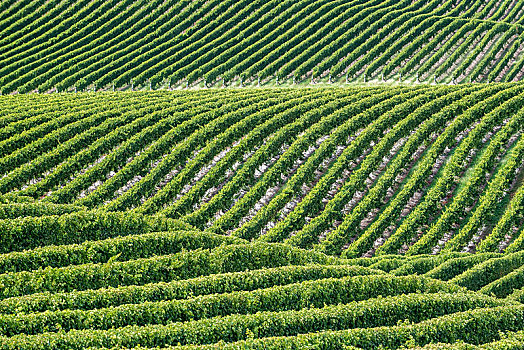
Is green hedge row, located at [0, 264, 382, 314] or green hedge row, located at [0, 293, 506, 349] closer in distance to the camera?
green hedge row, located at [0, 293, 506, 349]

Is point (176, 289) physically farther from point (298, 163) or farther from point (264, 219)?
point (298, 163)

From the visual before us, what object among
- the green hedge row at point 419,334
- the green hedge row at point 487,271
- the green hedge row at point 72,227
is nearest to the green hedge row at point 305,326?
the green hedge row at point 419,334

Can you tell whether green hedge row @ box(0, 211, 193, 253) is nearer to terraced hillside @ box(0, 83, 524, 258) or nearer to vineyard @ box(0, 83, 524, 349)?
vineyard @ box(0, 83, 524, 349)

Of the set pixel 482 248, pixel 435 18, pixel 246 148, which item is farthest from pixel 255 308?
pixel 435 18

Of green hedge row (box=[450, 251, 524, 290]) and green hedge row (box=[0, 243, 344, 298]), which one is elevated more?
green hedge row (box=[0, 243, 344, 298])

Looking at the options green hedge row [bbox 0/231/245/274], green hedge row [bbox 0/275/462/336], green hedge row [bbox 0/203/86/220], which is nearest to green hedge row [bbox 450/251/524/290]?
green hedge row [bbox 0/275/462/336]

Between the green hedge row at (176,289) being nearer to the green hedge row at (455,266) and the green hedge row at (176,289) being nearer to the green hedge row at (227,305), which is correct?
the green hedge row at (227,305)
